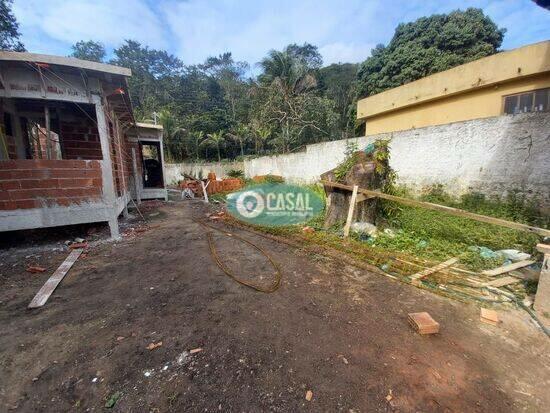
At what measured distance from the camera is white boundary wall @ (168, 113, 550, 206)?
4891 mm

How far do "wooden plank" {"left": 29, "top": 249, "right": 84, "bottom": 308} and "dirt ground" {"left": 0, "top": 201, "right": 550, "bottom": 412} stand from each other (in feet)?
0.27

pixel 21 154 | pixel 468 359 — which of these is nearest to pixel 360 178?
pixel 468 359

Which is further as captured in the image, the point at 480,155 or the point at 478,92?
the point at 478,92

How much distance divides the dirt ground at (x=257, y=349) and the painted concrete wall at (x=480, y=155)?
4.09 m

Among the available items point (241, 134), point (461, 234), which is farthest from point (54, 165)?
point (241, 134)

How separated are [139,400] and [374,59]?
939 inches

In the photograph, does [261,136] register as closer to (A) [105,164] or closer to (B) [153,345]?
(A) [105,164]

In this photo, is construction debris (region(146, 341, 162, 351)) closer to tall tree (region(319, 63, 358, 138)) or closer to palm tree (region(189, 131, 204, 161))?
palm tree (region(189, 131, 204, 161))

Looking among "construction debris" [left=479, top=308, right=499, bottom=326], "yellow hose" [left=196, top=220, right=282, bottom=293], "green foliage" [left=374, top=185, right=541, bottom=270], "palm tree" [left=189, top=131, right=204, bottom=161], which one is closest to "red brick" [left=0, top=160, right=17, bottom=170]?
"yellow hose" [left=196, top=220, right=282, bottom=293]

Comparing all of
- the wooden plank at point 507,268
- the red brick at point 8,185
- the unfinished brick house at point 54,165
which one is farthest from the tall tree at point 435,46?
the red brick at point 8,185

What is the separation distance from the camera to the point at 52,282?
10.8 ft

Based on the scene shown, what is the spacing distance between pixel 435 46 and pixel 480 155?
54.3 feet

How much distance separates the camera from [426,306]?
274 cm

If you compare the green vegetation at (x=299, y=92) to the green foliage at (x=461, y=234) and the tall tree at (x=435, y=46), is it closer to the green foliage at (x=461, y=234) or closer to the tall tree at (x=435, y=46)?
the tall tree at (x=435, y=46)
